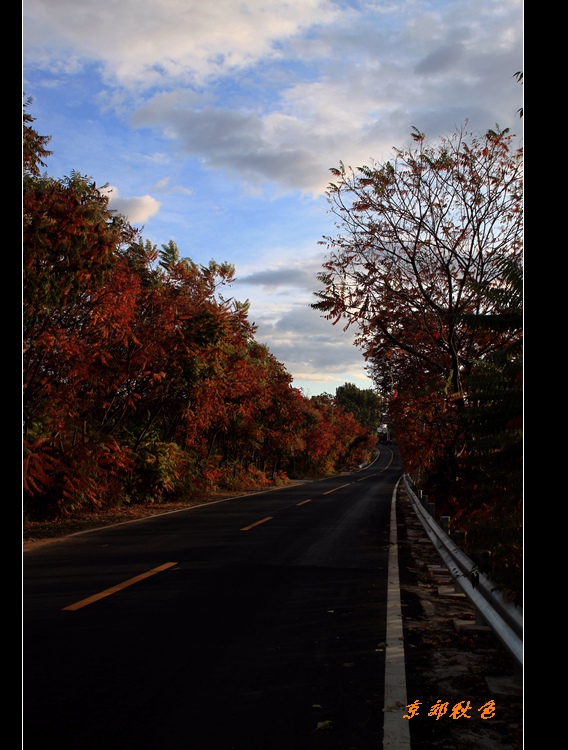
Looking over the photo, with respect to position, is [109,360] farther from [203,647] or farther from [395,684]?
[395,684]

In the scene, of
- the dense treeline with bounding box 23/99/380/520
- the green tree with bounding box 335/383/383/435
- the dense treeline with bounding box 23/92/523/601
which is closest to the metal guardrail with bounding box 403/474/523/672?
the dense treeline with bounding box 23/92/523/601

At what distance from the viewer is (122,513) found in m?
17.9

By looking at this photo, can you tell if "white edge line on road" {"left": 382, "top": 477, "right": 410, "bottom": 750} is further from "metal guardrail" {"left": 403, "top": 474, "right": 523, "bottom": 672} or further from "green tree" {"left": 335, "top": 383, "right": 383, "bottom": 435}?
"green tree" {"left": 335, "top": 383, "right": 383, "bottom": 435}

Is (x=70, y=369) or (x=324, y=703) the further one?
(x=70, y=369)

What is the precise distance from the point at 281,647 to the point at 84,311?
10055 mm

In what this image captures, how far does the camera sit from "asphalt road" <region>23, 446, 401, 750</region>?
4027 millimetres

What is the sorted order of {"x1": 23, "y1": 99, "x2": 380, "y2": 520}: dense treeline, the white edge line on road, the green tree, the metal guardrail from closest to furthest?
the metal guardrail
the white edge line on road
{"x1": 23, "y1": 99, "x2": 380, "y2": 520}: dense treeline
the green tree

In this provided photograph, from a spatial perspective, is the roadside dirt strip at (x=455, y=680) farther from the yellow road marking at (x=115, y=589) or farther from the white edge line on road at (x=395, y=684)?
the yellow road marking at (x=115, y=589)

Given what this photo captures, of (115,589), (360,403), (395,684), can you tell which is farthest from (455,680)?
(360,403)

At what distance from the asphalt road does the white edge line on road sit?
0.07m

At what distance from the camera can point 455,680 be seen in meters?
4.90

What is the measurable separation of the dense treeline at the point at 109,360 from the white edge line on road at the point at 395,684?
7.26m

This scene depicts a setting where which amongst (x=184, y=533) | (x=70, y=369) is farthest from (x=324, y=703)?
(x=70, y=369)
